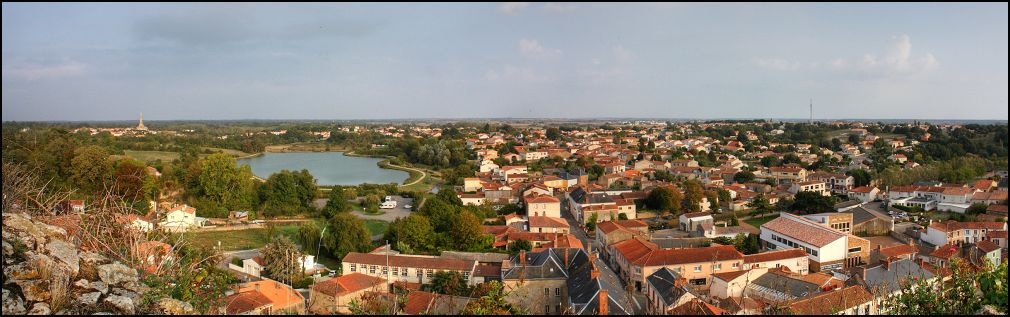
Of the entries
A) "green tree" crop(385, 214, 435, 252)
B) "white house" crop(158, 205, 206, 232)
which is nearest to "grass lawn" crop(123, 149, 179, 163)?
"white house" crop(158, 205, 206, 232)

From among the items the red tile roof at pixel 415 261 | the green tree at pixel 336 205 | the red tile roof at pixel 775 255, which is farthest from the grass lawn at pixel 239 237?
the red tile roof at pixel 775 255

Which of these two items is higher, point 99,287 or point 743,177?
point 99,287

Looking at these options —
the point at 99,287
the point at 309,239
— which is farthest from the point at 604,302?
the point at 309,239

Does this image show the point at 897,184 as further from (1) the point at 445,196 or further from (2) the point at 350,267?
(2) the point at 350,267

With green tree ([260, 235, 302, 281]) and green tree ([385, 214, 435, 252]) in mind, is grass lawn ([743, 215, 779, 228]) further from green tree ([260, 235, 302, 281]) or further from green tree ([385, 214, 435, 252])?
green tree ([260, 235, 302, 281])

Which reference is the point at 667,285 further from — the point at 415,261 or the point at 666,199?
the point at 666,199
